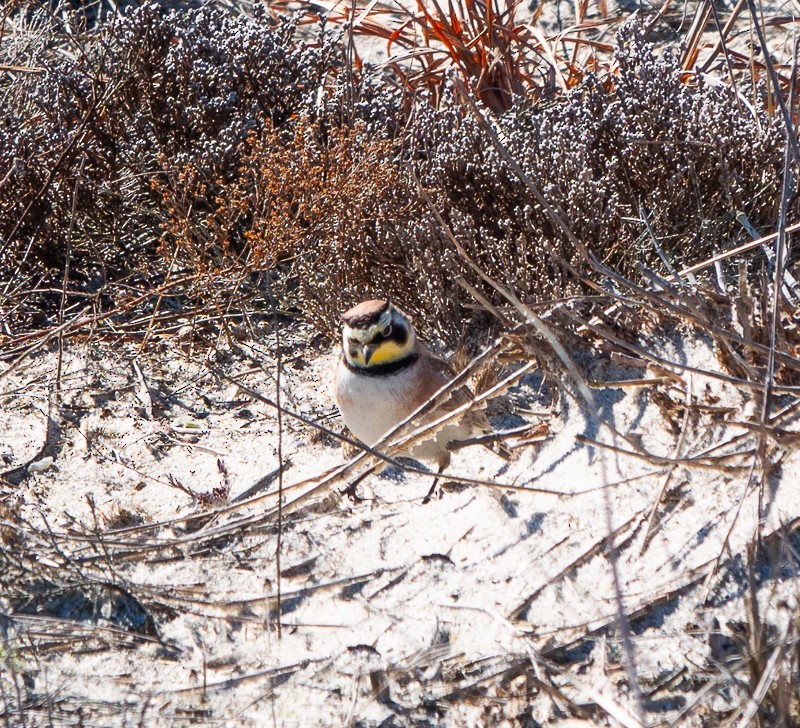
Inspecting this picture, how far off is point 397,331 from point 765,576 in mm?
1541

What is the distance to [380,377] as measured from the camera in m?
3.61

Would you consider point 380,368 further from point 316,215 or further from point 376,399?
point 316,215

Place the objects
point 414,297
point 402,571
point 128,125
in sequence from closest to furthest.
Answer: point 402,571 → point 414,297 → point 128,125

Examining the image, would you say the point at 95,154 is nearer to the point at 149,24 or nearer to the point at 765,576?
the point at 149,24

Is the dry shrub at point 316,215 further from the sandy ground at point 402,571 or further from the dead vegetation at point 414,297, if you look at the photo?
the sandy ground at point 402,571

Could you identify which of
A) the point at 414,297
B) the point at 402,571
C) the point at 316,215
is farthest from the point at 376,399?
the point at 316,215

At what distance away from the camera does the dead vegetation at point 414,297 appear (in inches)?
107

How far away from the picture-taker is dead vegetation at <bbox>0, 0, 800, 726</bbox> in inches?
107

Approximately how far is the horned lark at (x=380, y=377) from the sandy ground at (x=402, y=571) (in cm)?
28

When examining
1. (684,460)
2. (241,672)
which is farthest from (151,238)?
(684,460)

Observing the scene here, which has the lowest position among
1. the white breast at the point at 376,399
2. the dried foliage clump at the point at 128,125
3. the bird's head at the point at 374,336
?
the white breast at the point at 376,399

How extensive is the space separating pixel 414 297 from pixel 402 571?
4.84ft

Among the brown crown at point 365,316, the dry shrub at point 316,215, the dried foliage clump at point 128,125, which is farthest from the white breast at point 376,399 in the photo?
the dried foliage clump at point 128,125

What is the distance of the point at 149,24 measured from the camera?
16.0 ft
